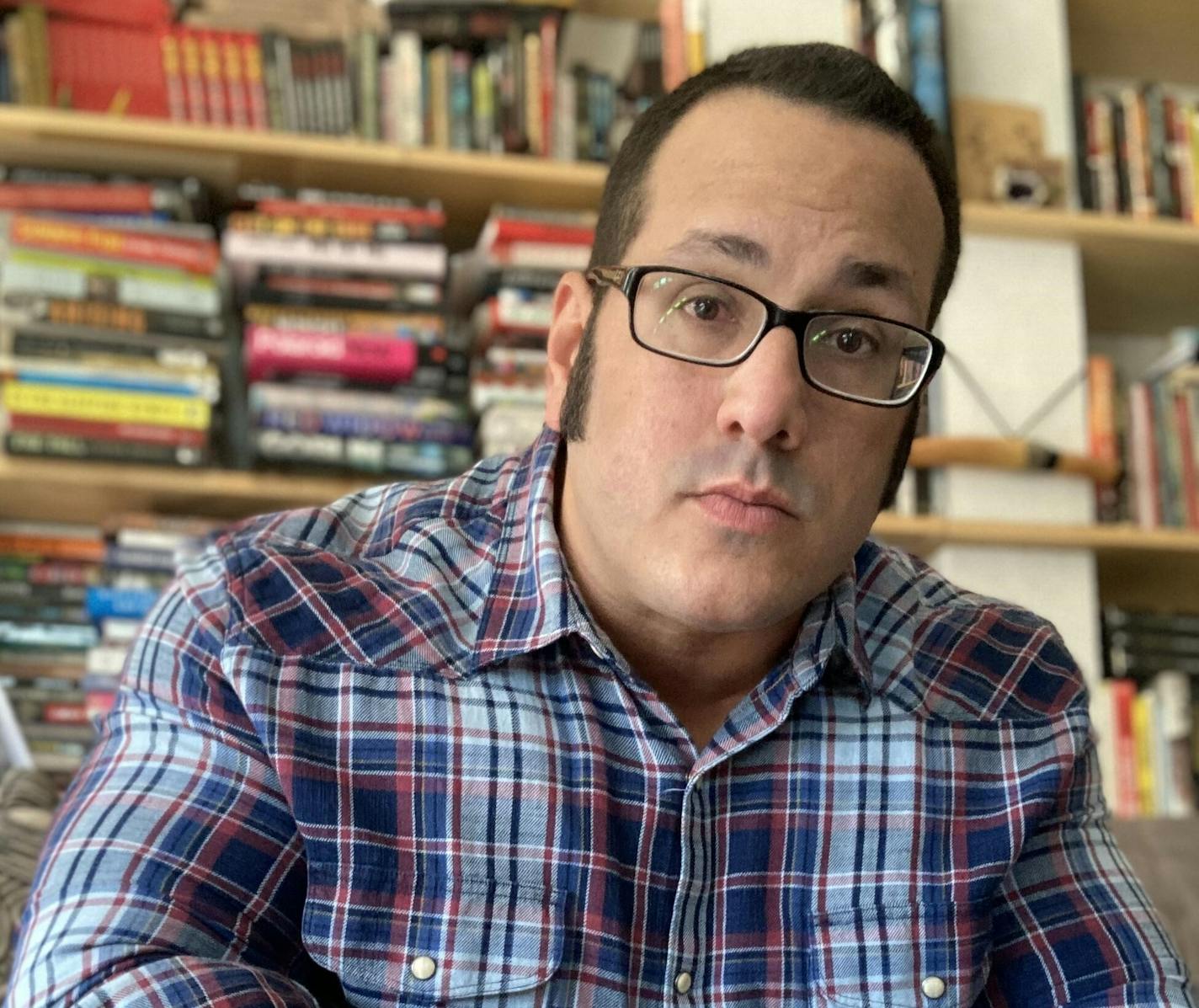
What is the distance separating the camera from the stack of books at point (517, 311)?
2008 mm

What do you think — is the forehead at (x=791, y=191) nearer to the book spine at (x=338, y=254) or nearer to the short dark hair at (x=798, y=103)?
the short dark hair at (x=798, y=103)

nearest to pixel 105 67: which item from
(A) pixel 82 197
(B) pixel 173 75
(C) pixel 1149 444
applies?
(B) pixel 173 75

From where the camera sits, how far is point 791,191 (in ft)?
3.21

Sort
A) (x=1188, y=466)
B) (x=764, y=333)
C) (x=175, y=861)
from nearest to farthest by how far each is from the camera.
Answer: (x=175, y=861), (x=764, y=333), (x=1188, y=466)

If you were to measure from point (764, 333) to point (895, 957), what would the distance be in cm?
44

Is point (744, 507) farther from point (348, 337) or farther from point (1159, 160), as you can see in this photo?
point (1159, 160)

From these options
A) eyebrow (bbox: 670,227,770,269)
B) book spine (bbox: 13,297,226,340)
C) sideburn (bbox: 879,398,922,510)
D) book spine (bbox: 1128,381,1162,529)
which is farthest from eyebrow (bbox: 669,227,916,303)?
book spine (bbox: 1128,381,1162,529)

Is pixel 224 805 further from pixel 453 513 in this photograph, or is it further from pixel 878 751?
pixel 878 751

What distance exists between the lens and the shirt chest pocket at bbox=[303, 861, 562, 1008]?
90cm

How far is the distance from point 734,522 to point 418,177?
1274mm

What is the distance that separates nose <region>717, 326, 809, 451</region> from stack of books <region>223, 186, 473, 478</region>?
109 cm

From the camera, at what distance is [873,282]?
0.99m

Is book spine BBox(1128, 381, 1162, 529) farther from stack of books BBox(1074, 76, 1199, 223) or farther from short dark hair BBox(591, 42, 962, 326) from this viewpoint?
short dark hair BBox(591, 42, 962, 326)

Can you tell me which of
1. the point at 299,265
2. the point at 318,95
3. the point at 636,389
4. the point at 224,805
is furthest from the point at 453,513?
the point at 318,95
